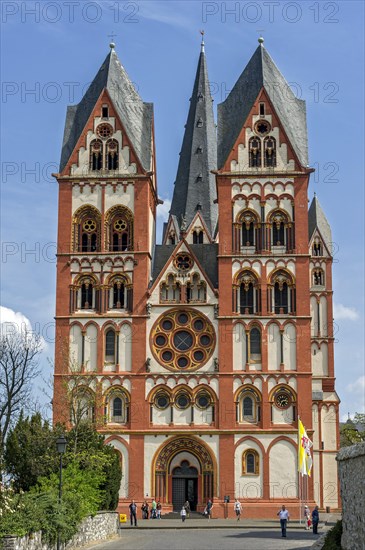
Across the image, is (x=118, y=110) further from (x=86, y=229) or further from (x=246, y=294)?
(x=246, y=294)

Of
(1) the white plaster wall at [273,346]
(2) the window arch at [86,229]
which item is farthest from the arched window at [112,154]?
(1) the white plaster wall at [273,346]

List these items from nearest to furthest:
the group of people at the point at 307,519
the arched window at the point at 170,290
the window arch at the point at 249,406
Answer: the group of people at the point at 307,519
the window arch at the point at 249,406
the arched window at the point at 170,290

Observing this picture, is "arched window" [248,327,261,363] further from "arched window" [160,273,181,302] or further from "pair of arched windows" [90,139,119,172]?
"pair of arched windows" [90,139,119,172]

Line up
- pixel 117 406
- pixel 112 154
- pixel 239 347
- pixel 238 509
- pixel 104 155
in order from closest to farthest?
1. pixel 238 509
2. pixel 117 406
3. pixel 239 347
4. pixel 104 155
5. pixel 112 154

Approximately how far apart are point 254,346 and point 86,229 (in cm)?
1484

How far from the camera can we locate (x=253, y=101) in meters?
74.1

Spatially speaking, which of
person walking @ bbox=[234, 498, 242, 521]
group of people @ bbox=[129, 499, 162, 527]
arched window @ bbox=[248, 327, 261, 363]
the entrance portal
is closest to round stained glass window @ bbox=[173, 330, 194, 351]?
arched window @ bbox=[248, 327, 261, 363]

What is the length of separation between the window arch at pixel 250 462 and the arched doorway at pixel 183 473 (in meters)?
2.15

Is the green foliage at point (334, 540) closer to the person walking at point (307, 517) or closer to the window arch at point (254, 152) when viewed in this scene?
the person walking at point (307, 517)

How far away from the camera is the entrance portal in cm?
6875

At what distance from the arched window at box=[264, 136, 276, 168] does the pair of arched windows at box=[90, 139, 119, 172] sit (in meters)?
10.9

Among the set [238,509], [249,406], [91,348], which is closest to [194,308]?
[91,348]

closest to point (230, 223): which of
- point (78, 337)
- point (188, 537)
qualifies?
point (78, 337)

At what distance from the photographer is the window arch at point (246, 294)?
70312 millimetres
